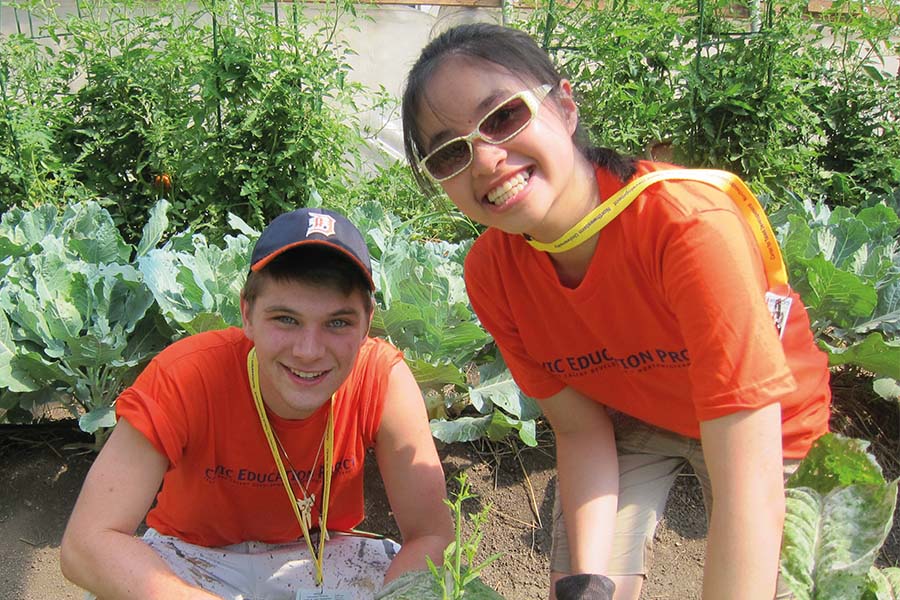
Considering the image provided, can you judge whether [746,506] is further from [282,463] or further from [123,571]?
[123,571]

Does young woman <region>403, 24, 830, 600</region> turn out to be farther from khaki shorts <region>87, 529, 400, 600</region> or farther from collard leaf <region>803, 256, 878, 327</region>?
collard leaf <region>803, 256, 878, 327</region>

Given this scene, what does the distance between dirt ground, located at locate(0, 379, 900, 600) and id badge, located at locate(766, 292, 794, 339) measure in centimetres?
148

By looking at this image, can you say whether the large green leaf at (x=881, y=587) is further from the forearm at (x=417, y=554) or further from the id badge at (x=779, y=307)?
the forearm at (x=417, y=554)

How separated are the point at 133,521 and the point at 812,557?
1.40 metres

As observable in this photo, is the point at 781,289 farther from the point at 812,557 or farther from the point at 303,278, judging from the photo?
the point at 303,278

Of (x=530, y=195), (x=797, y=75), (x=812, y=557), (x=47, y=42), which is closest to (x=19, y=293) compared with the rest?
(x=530, y=195)

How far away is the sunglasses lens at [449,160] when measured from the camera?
1.72 metres

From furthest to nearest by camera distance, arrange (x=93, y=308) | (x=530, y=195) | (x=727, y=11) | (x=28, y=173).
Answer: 1. (x=727, y=11)
2. (x=28, y=173)
3. (x=93, y=308)
4. (x=530, y=195)

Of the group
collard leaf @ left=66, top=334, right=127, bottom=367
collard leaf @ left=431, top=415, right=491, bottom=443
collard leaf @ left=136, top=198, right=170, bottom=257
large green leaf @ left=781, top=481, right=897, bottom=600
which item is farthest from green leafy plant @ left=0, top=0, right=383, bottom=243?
large green leaf @ left=781, top=481, right=897, bottom=600

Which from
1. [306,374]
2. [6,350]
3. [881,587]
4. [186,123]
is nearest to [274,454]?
[306,374]

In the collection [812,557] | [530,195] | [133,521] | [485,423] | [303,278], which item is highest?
[530,195]

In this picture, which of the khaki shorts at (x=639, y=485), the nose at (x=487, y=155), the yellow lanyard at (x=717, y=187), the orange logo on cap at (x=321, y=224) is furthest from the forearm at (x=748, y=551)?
the orange logo on cap at (x=321, y=224)

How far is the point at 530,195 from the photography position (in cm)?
172

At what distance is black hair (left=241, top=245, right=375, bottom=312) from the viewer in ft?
6.51
